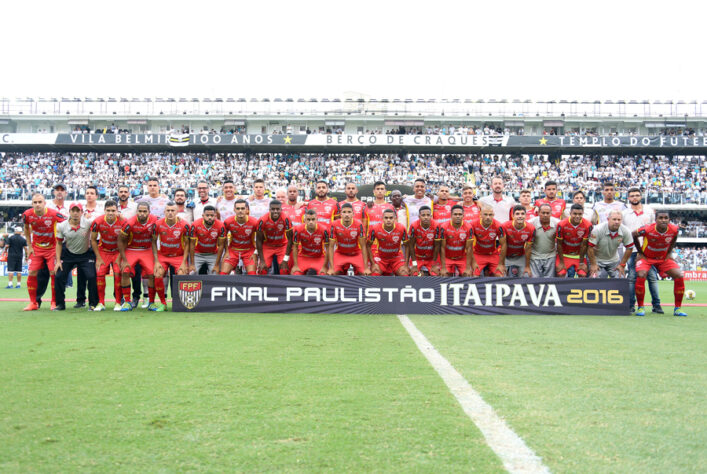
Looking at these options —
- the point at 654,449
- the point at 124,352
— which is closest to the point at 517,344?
the point at 654,449

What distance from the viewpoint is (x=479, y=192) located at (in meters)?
41.2

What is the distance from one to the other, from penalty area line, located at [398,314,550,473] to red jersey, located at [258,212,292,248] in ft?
20.4

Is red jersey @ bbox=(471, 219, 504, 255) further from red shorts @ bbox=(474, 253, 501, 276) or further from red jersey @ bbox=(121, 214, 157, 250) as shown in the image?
red jersey @ bbox=(121, 214, 157, 250)

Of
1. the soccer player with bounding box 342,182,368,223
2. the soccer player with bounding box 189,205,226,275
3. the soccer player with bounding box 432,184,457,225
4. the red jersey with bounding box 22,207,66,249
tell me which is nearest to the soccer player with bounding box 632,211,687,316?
the soccer player with bounding box 432,184,457,225

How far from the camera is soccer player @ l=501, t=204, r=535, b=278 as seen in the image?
10.5 metres

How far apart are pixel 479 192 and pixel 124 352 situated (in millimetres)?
37298

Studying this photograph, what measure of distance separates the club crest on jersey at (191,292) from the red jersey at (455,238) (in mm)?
4294

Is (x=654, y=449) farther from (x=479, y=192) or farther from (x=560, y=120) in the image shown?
(x=560, y=120)

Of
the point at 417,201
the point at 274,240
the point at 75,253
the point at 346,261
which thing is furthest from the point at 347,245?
the point at 75,253

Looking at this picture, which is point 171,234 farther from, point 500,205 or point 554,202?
point 554,202

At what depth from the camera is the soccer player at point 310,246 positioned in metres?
10.6

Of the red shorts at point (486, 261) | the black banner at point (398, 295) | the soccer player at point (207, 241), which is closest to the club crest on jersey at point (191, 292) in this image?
the black banner at point (398, 295)

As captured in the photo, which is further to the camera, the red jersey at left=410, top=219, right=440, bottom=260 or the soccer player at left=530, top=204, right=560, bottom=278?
the red jersey at left=410, top=219, right=440, bottom=260

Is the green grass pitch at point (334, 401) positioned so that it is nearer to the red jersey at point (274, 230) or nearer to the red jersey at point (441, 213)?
the red jersey at point (274, 230)
